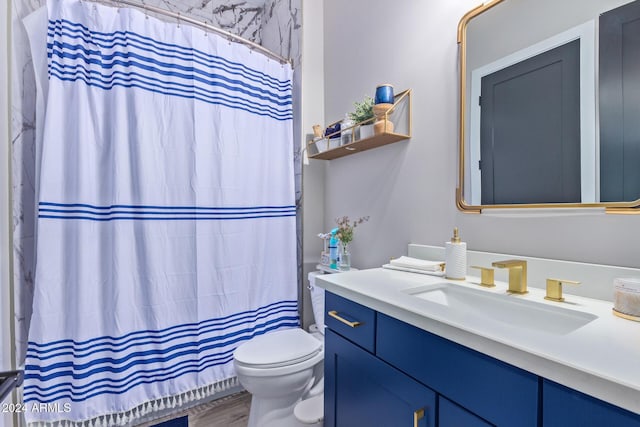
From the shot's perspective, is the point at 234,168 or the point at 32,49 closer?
the point at 32,49

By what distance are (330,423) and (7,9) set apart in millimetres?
2424

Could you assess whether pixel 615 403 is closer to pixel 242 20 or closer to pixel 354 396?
pixel 354 396

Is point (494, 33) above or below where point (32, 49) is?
below

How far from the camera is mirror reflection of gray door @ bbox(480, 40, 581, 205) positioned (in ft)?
3.08

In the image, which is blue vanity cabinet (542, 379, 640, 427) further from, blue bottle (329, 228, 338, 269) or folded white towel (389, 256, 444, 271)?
blue bottle (329, 228, 338, 269)

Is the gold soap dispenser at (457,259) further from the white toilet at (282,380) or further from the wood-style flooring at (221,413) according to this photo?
the wood-style flooring at (221,413)

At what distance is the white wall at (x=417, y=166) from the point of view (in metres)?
0.95

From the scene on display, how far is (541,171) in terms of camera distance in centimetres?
102

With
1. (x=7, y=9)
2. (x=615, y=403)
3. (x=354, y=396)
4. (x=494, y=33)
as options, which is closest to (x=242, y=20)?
(x=7, y=9)

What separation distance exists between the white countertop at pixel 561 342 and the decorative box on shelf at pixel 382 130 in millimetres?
847

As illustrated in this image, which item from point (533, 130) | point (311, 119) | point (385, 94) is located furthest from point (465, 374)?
point (311, 119)

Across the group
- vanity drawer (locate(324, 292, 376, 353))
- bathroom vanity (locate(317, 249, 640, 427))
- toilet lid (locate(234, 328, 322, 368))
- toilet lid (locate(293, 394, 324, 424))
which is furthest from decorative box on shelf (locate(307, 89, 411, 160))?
toilet lid (locate(293, 394, 324, 424))

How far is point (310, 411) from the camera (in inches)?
52.0

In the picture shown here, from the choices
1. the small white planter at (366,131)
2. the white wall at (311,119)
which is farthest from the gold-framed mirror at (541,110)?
the white wall at (311,119)
